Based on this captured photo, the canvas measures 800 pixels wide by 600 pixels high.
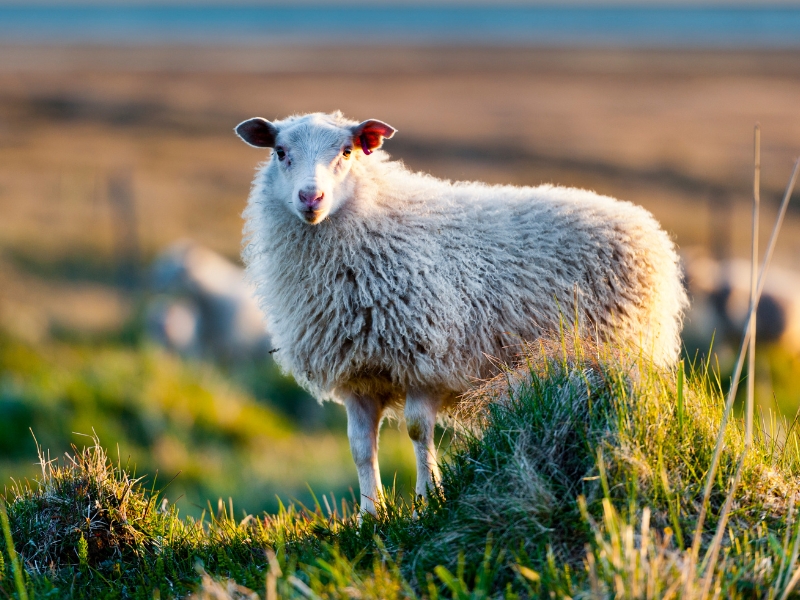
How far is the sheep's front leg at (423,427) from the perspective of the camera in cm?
450

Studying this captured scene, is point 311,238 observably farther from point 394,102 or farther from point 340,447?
point 394,102

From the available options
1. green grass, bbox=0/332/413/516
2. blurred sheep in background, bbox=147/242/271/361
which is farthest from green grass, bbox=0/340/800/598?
blurred sheep in background, bbox=147/242/271/361

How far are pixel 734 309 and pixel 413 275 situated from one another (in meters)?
8.99

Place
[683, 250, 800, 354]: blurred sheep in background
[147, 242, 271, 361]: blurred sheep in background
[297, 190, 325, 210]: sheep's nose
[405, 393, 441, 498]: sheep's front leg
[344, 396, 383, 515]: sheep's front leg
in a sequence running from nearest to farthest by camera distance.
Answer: [297, 190, 325, 210]: sheep's nose < [405, 393, 441, 498]: sheep's front leg < [344, 396, 383, 515]: sheep's front leg < [683, 250, 800, 354]: blurred sheep in background < [147, 242, 271, 361]: blurred sheep in background

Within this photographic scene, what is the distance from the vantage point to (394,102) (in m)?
49.6

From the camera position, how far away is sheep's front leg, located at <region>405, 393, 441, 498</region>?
14.8 ft

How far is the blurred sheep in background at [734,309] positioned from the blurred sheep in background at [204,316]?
6.50 m

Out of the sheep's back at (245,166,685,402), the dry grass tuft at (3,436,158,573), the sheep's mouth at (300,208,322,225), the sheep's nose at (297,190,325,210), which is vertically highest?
the sheep's nose at (297,190,325,210)

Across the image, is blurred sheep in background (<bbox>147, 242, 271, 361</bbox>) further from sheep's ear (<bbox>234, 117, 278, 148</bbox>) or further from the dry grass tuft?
the dry grass tuft

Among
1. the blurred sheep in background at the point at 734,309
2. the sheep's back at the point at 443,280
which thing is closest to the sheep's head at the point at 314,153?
the sheep's back at the point at 443,280

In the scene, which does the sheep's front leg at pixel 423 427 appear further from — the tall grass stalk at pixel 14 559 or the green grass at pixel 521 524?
the tall grass stalk at pixel 14 559

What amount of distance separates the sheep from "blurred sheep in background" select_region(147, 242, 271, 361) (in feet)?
29.2

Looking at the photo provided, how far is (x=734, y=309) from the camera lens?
12258mm

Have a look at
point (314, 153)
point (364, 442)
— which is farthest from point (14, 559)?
point (314, 153)
